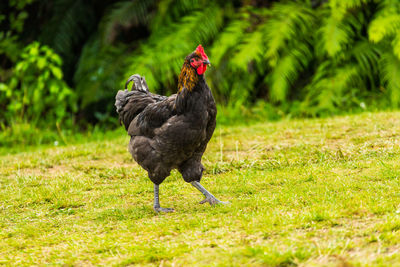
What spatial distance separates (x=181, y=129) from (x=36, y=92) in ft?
19.5

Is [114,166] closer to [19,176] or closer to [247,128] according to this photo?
[19,176]

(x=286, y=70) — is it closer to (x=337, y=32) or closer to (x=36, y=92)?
(x=337, y=32)

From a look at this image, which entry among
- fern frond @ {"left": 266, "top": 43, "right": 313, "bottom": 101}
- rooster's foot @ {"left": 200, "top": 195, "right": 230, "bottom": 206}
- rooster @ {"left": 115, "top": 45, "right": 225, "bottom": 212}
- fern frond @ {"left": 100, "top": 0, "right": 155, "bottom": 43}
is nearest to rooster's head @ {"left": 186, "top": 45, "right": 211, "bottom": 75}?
rooster @ {"left": 115, "top": 45, "right": 225, "bottom": 212}

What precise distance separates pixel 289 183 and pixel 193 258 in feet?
6.03

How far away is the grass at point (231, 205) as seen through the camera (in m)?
3.34

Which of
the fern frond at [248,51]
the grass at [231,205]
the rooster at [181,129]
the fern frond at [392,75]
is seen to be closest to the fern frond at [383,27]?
the fern frond at [392,75]

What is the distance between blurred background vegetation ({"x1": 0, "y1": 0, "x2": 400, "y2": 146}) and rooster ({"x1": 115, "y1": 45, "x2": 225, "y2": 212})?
417 centimetres

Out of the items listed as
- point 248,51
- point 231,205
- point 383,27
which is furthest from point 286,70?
point 231,205

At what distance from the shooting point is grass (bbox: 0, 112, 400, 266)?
3.34 meters

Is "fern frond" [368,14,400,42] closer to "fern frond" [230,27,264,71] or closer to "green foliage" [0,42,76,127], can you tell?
"fern frond" [230,27,264,71]

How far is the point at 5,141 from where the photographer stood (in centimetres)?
894

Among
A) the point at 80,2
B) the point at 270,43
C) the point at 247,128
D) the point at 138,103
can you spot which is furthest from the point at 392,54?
the point at 80,2

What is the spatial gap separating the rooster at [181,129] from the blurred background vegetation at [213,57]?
4.17 meters

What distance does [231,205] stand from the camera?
436cm
